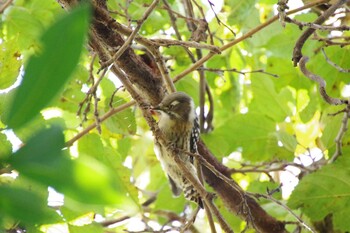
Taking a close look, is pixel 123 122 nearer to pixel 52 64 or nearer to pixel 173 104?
pixel 173 104

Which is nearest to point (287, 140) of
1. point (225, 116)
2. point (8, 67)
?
point (225, 116)

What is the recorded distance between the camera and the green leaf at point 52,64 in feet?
1.84

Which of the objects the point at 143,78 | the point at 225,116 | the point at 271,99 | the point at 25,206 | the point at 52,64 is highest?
the point at 225,116

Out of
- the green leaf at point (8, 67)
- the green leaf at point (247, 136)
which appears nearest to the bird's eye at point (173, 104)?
the green leaf at point (247, 136)

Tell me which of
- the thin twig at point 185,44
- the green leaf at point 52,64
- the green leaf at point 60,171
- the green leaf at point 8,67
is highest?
the thin twig at point 185,44

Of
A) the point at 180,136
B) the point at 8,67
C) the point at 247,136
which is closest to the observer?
the point at 8,67

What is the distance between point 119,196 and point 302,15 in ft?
8.86

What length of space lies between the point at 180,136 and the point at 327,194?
1.08 metres

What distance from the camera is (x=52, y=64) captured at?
1.86 feet

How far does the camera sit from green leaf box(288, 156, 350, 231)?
107 inches

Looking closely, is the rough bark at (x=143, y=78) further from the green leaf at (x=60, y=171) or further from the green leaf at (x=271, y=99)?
the green leaf at (x=60, y=171)

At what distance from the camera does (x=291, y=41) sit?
3266mm

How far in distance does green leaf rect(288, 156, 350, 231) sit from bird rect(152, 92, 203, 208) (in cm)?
60

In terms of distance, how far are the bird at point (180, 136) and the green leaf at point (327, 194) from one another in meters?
0.60
